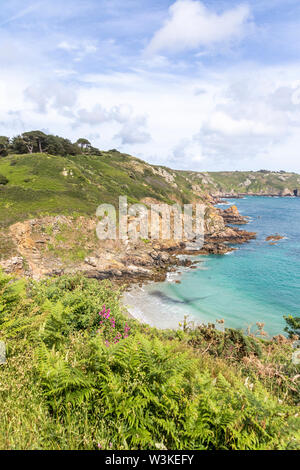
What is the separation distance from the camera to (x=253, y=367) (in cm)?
701

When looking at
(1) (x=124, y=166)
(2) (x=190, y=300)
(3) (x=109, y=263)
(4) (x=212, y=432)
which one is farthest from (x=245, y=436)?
(1) (x=124, y=166)

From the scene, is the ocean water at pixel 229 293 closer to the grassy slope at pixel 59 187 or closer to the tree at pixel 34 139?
the grassy slope at pixel 59 187

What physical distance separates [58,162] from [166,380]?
62004 millimetres

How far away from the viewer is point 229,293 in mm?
30781

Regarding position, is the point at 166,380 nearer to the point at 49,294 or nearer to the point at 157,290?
the point at 49,294

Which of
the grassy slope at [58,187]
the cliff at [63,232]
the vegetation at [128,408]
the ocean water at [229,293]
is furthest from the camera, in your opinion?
the grassy slope at [58,187]

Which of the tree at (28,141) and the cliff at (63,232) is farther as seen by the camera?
the tree at (28,141)

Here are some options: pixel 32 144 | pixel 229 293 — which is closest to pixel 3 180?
pixel 32 144

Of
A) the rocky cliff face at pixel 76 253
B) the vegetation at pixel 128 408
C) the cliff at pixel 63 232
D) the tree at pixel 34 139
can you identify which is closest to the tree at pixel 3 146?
the tree at pixel 34 139

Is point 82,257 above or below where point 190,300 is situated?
above

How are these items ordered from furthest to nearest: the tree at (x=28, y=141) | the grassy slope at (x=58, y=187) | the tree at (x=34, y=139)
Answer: the tree at (x=34, y=139), the tree at (x=28, y=141), the grassy slope at (x=58, y=187)

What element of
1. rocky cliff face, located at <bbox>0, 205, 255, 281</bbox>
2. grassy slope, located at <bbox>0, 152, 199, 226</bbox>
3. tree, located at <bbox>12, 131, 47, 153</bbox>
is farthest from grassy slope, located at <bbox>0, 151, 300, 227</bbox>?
tree, located at <bbox>12, 131, 47, 153</bbox>

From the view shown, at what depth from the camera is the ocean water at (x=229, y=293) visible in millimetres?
24094

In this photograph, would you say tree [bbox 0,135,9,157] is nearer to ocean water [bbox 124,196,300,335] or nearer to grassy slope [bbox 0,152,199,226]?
grassy slope [bbox 0,152,199,226]
